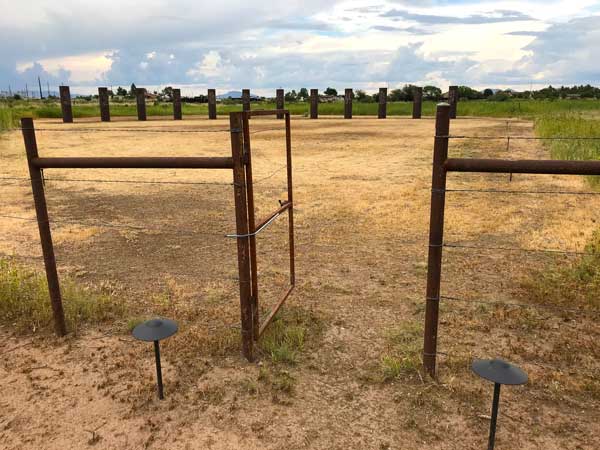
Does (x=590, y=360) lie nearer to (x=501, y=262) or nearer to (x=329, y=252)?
(x=501, y=262)

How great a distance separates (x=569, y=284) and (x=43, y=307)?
170 inches

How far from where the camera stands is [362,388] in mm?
3094

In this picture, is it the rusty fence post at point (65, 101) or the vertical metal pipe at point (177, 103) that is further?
the vertical metal pipe at point (177, 103)

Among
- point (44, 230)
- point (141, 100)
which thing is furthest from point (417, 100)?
point (44, 230)

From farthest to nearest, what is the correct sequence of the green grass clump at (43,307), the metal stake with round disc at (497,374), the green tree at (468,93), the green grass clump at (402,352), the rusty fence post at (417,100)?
1. the green tree at (468,93)
2. the rusty fence post at (417,100)
3. the green grass clump at (43,307)
4. the green grass clump at (402,352)
5. the metal stake with round disc at (497,374)

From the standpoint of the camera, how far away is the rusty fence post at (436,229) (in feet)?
9.07

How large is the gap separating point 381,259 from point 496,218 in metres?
2.38

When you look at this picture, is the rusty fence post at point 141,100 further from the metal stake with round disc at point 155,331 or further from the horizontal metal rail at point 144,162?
the metal stake with round disc at point 155,331

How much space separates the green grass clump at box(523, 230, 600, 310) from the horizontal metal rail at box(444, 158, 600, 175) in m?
1.74

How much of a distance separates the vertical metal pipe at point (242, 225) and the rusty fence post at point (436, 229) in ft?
3.60

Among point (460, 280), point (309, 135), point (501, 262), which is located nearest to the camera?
point (460, 280)

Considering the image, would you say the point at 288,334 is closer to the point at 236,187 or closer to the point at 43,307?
the point at 236,187

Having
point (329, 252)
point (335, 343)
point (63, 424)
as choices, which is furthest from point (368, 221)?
point (63, 424)

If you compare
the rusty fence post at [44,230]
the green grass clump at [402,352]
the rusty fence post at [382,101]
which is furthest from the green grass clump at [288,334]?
the rusty fence post at [382,101]
